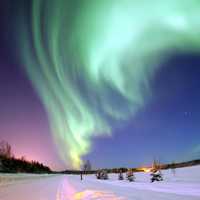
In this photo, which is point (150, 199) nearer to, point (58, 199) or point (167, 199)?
point (167, 199)

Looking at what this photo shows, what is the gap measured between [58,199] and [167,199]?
16.4 feet

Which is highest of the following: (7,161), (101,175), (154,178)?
(7,161)

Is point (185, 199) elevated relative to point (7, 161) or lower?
lower

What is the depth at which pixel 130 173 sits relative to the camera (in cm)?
4212

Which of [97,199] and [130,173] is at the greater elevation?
[130,173]

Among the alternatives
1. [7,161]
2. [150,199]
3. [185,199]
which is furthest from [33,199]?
[7,161]

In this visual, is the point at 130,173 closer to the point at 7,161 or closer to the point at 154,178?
the point at 154,178

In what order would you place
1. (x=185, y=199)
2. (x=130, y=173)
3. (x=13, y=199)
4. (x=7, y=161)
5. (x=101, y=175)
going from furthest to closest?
(x=7, y=161)
(x=101, y=175)
(x=130, y=173)
(x=13, y=199)
(x=185, y=199)

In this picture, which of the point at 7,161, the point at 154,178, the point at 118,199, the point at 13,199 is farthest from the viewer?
the point at 7,161

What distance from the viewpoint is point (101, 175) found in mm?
55062

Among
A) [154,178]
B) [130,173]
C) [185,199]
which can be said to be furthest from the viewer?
[130,173]

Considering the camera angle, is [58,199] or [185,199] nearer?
[185,199]

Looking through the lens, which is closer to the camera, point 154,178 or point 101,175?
point 154,178

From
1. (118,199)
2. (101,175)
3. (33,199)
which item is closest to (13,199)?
(33,199)
